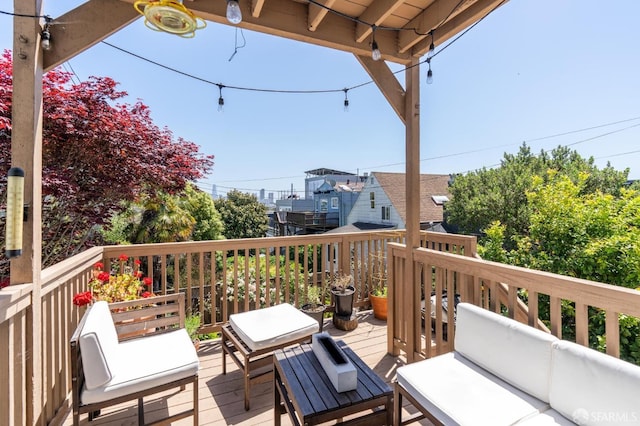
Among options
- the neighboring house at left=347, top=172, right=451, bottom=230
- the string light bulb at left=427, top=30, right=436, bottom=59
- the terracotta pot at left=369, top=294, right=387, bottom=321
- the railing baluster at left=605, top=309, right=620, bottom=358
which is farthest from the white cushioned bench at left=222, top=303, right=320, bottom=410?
the neighboring house at left=347, top=172, right=451, bottom=230

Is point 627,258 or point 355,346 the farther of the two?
point 627,258

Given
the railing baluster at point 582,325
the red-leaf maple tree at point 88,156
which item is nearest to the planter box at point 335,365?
the railing baluster at point 582,325

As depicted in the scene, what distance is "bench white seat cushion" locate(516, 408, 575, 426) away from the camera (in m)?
1.23

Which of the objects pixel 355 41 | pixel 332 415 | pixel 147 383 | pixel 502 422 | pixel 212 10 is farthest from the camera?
pixel 355 41

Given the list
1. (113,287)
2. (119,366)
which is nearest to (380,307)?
(119,366)

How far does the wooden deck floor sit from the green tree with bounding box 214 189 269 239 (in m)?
15.0

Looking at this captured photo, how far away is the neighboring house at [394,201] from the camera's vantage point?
1569 centimetres

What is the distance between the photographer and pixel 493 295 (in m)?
1.95

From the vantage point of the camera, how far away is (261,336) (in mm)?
2232

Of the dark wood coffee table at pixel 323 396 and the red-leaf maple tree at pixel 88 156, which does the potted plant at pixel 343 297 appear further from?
the red-leaf maple tree at pixel 88 156

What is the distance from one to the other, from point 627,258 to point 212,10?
16.6ft

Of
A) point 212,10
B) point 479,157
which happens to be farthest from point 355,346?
point 479,157

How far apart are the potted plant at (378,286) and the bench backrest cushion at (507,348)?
1.88 metres

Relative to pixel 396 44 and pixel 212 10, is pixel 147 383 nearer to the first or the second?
pixel 212 10
